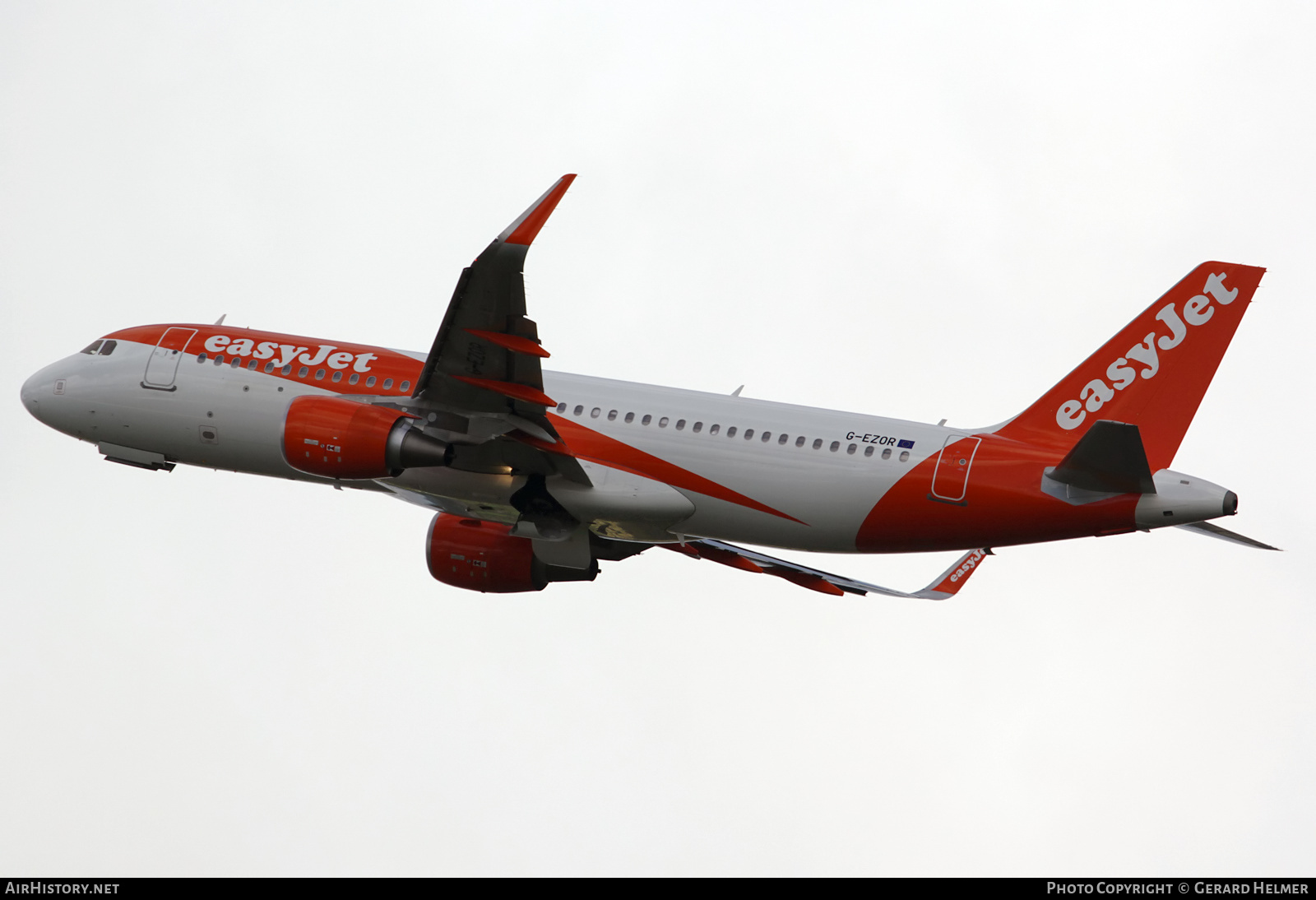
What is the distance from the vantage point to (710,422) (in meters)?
29.8

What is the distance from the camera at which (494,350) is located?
89.0 feet

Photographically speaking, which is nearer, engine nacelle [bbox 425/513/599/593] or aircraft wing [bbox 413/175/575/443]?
aircraft wing [bbox 413/175/575/443]

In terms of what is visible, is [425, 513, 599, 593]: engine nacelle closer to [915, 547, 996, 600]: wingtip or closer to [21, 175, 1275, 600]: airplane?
[21, 175, 1275, 600]: airplane

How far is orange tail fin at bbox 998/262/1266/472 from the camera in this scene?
27.1m

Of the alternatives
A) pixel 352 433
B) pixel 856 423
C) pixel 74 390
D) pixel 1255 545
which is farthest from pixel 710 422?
pixel 74 390

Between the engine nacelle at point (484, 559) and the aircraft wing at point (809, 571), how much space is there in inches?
98.8

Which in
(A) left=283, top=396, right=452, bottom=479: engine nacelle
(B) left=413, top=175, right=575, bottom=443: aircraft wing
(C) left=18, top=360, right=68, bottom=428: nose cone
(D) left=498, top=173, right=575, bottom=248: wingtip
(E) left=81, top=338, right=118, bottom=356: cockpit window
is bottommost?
(A) left=283, top=396, right=452, bottom=479: engine nacelle

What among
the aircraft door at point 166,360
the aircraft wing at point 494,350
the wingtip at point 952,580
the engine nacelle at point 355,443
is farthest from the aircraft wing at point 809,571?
the aircraft door at point 166,360

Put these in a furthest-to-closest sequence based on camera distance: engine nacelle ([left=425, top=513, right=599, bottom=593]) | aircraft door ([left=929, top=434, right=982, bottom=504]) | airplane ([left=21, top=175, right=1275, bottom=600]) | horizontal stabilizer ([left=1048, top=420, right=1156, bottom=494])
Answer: engine nacelle ([left=425, top=513, right=599, bottom=593])
aircraft door ([left=929, top=434, right=982, bottom=504])
airplane ([left=21, top=175, right=1275, bottom=600])
horizontal stabilizer ([left=1048, top=420, right=1156, bottom=494])

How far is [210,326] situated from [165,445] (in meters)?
2.99

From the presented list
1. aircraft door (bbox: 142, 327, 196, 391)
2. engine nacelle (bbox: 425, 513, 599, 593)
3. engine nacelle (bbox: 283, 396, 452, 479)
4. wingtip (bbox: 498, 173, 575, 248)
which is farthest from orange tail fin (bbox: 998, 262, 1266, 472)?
aircraft door (bbox: 142, 327, 196, 391)

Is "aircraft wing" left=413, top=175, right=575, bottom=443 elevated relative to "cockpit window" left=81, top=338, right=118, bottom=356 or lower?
lower

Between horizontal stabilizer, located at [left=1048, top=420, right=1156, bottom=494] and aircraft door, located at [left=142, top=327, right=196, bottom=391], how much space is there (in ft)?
61.5

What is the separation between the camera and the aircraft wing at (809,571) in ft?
108
